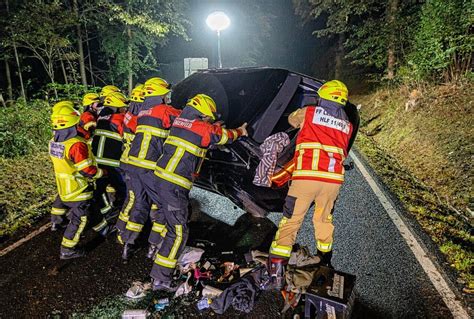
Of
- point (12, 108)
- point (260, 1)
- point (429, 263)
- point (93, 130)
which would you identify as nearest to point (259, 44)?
point (260, 1)

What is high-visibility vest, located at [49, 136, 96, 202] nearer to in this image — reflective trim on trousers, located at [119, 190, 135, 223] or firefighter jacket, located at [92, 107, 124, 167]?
reflective trim on trousers, located at [119, 190, 135, 223]

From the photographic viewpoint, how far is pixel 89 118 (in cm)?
432

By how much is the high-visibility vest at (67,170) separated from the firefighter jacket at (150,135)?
672 mm

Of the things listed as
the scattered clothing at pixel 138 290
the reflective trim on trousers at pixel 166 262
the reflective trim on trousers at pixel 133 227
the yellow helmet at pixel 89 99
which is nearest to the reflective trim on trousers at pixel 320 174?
the reflective trim on trousers at pixel 166 262

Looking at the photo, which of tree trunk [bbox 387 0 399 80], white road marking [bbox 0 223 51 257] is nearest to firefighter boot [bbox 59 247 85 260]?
white road marking [bbox 0 223 51 257]

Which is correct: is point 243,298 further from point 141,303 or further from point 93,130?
point 93,130

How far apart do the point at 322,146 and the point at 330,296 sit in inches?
52.4

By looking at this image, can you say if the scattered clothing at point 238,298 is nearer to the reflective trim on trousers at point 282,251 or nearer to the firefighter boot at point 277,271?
the firefighter boot at point 277,271

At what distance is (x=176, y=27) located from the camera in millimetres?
12148

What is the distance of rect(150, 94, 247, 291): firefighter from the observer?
3.19m

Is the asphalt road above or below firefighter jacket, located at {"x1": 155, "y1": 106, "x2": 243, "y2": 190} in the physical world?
below

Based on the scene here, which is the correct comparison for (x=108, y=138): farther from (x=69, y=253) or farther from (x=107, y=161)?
(x=69, y=253)

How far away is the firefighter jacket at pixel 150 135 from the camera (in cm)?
352

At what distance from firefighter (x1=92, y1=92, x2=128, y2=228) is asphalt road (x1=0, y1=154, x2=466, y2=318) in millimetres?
987
